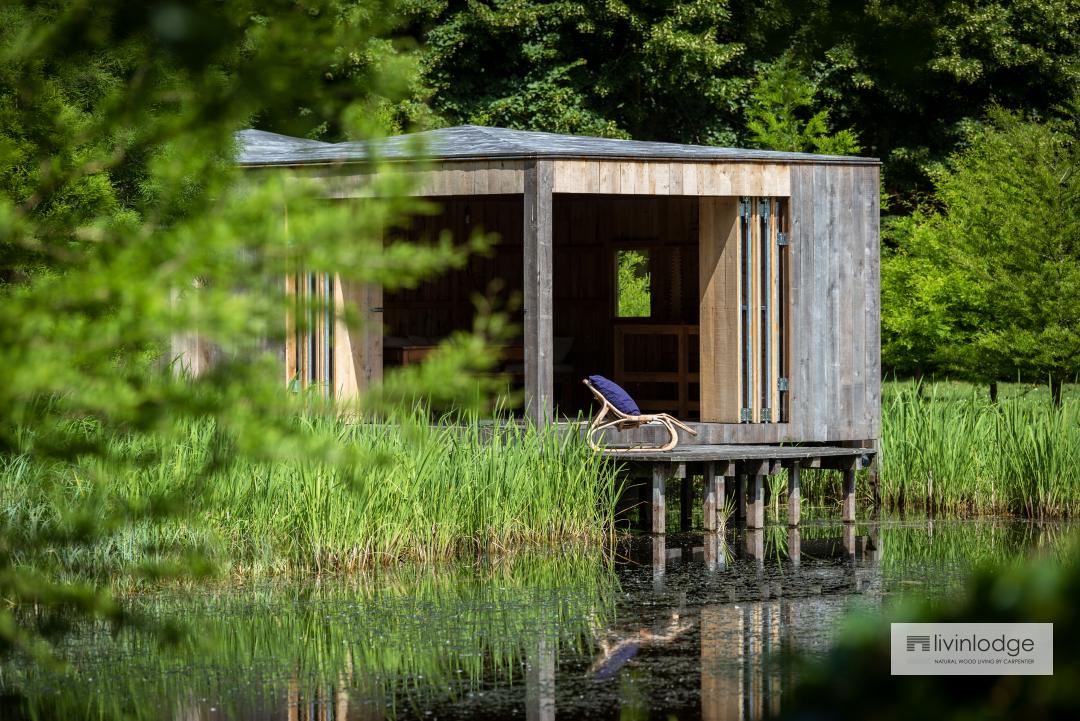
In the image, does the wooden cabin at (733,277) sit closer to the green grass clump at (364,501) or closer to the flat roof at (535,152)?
the flat roof at (535,152)

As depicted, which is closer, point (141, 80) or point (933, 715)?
point (933, 715)

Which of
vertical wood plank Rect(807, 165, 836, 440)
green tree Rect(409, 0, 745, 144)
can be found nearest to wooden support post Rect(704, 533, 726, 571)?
vertical wood plank Rect(807, 165, 836, 440)

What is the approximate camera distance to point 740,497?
511 inches

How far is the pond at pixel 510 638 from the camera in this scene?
21.6 ft

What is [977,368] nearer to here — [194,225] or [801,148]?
[801,148]

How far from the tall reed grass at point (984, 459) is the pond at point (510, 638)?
1.39 meters

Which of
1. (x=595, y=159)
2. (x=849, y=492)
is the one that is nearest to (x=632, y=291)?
(x=849, y=492)

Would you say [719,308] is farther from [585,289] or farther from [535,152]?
[585,289]

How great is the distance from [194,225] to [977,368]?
1544cm

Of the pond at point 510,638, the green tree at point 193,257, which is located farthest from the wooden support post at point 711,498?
the green tree at point 193,257

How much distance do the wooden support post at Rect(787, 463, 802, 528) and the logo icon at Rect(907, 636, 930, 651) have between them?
397 inches

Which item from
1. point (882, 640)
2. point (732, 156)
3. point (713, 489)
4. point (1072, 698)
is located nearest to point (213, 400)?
point (882, 640)

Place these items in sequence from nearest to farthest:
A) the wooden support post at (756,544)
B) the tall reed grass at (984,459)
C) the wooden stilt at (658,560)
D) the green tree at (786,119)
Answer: the wooden stilt at (658,560), the wooden support post at (756,544), the tall reed grass at (984,459), the green tree at (786,119)

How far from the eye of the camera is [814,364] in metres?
12.9
